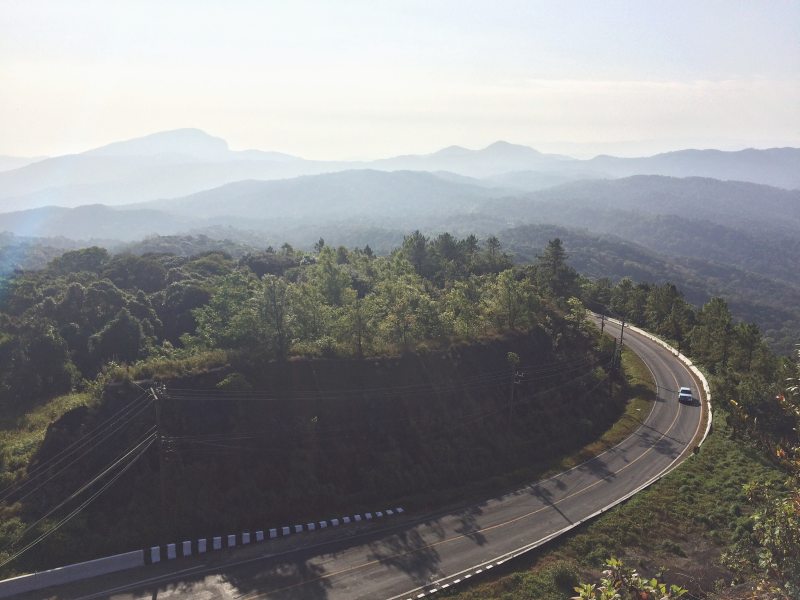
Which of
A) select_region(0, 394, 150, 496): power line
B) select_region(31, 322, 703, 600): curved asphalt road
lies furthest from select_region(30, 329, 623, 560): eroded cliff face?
select_region(31, 322, 703, 600): curved asphalt road

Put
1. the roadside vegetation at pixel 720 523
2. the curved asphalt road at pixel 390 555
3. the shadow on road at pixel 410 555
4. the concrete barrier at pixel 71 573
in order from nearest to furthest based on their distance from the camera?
1. the roadside vegetation at pixel 720 523
2. the concrete barrier at pixel 71 573
3. the curved asphalt road at pixel 390 555
4. the shadow on road at pixel 410 555

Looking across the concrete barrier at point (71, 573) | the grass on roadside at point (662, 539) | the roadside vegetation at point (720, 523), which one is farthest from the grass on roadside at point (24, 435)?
the roadside vegetation at point (720, 523)

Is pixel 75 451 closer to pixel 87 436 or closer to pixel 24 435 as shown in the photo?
pixel 87 436

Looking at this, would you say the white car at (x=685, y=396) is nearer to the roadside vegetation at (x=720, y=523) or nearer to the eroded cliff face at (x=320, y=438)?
the roadside vegetation at (x=720, y=523)

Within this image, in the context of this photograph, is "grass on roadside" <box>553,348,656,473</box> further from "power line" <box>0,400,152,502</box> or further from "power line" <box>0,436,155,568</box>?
"power line" <box>0,400,152,502</box>

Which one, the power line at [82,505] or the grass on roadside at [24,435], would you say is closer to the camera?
the power line at [82,505]

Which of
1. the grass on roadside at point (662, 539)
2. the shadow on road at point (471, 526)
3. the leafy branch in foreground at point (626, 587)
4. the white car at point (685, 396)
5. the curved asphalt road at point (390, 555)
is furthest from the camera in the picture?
the white car at point (685, 396)

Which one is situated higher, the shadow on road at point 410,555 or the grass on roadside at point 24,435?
the grass on roadside at point 24,435
